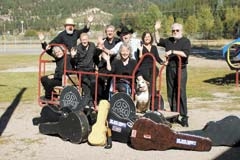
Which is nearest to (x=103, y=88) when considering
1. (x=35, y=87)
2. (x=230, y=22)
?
(x=35, y=87)

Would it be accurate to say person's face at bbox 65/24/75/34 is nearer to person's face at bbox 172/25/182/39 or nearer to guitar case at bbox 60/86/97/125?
guitar case at bbox 60/86/97/125

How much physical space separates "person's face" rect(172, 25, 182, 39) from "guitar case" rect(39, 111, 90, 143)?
233 cm

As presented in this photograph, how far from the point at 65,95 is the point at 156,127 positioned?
2.56 m

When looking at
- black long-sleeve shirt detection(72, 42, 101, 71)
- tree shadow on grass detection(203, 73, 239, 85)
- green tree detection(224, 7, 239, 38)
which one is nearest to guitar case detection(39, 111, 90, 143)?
black long-sleeve shirt detection(72, 42, 101, 71)

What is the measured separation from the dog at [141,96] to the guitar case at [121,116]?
525 millimetres

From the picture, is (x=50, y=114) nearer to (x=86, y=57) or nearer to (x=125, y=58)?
(x=86, y=57)

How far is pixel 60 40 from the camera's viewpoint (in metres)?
10.3

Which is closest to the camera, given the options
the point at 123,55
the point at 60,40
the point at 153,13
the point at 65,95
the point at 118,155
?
the point at 118,155

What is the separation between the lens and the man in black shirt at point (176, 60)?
348 inches

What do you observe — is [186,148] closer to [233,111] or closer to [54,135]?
[54,135]

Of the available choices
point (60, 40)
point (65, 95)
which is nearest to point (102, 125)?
point (65, 95)

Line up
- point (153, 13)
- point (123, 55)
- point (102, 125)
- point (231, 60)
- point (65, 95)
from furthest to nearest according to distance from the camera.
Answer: point (153, 13), point (231, 60), point (65, 95), point (123, 55), point (102, 125)

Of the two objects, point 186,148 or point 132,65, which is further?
point 132,65

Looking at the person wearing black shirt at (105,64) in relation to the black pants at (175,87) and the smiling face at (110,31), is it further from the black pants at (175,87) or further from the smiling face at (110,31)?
the black pants at (175,87)
